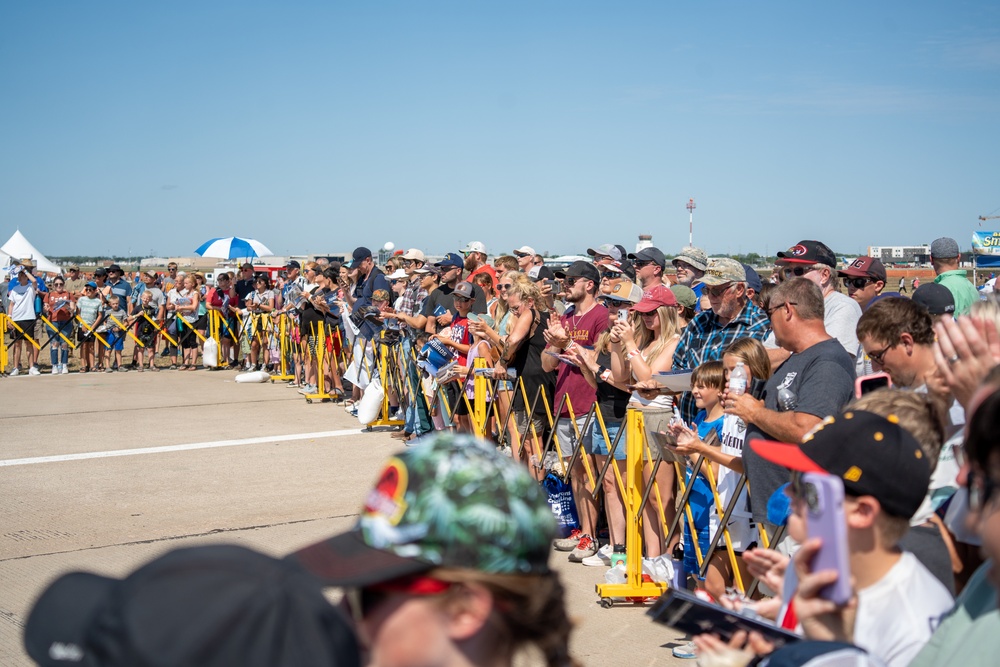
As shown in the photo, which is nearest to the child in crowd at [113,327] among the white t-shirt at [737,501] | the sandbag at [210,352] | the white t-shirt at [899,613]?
the sandbag at [210,352]

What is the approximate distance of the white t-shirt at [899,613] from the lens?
2.16 metres

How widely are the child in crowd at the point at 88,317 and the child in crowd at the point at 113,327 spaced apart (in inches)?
6.7

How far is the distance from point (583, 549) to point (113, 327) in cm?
1447

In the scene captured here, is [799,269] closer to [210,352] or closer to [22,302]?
[210,352]

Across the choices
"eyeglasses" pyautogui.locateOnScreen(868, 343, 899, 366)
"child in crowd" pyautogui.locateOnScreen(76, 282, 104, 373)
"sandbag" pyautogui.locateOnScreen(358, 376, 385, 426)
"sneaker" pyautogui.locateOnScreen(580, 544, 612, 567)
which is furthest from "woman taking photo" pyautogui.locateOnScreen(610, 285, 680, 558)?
"child in crowd" pyautogui.locateOnScreen(76, 282, 104, 373)

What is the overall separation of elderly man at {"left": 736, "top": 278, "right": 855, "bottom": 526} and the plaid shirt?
1.13 m

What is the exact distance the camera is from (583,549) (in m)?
6.91

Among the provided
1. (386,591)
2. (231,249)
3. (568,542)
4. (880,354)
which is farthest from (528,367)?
(231,249)

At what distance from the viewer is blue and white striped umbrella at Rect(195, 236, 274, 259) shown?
23859 mm

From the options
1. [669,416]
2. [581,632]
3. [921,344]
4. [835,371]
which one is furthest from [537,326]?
[921,344]

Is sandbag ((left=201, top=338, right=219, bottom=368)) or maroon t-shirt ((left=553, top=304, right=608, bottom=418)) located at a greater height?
maroon t-shirt ((left=553, top=304, right=608, bottom=418))

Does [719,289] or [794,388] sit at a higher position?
[719,289]

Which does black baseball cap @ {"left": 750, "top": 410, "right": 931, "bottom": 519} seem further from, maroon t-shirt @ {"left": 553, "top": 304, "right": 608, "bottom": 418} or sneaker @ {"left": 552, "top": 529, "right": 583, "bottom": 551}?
sneaker @ {"left": 552, "top": 529, "right": 583, "bottom": 551}

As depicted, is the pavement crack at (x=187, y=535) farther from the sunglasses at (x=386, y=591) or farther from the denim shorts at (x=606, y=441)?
the sunglasses at (x=386, y=591)
